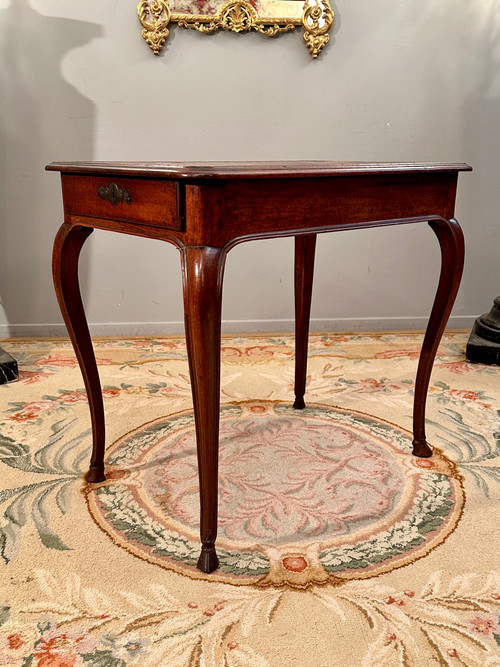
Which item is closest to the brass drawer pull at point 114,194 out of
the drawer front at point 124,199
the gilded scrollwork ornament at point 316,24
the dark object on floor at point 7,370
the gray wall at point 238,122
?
the drawer front at point 124,199

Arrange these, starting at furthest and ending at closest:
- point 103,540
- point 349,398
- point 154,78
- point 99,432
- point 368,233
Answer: point 368,233
point 154,78
point 349,398
point 99,432
point 103,540

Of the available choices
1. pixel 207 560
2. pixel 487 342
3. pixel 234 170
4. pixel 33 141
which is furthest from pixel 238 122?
pixel 207 560

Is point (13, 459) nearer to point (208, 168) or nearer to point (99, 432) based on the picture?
point (99, 432)

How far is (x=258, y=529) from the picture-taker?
1413 millimetres

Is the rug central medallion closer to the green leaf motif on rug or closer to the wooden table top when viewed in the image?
the green leaf motif on rug

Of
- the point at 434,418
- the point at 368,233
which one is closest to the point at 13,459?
the point at 434,418

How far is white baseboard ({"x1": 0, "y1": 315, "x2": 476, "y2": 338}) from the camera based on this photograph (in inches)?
117

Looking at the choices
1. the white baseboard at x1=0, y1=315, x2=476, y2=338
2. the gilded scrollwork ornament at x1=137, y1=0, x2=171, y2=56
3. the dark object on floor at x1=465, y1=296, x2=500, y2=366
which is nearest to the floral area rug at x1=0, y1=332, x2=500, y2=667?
the dark object on floor at x1=465, y1=296, x2=500, y2=366

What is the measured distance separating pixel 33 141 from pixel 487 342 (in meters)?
2.22

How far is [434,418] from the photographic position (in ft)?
6.72

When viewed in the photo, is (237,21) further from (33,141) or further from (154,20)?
(33,141)

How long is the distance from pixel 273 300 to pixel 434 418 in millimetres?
1242

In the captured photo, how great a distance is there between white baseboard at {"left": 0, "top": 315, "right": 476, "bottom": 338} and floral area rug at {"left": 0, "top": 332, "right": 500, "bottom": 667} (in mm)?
637

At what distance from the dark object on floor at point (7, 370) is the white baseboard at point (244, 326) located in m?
0.63
